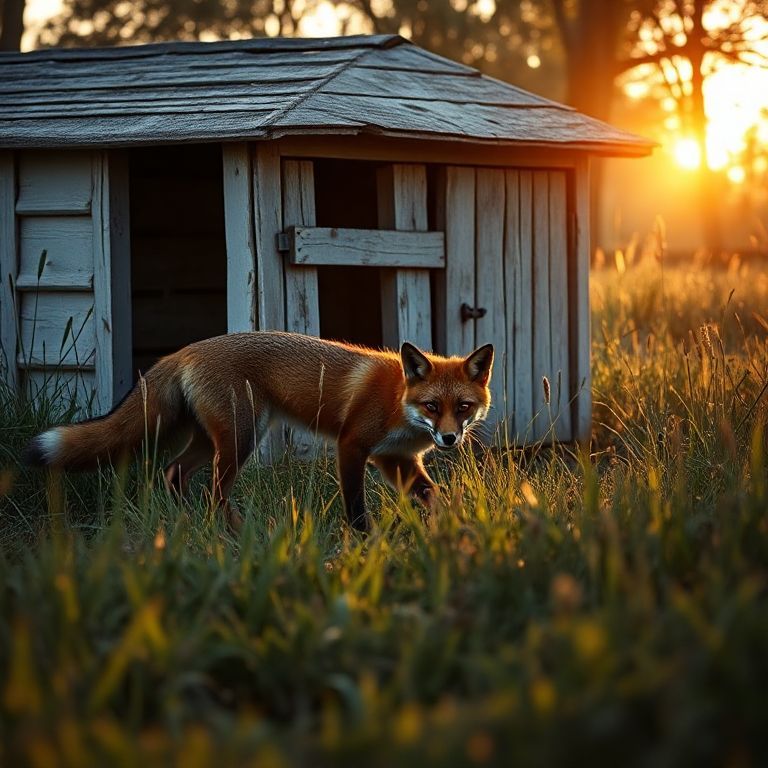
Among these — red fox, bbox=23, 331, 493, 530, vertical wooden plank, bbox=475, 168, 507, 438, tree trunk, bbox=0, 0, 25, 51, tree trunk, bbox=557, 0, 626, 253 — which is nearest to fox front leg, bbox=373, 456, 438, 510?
red fox, bbox=23, 331, 493, 530

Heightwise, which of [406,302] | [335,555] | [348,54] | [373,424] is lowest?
[335,555]

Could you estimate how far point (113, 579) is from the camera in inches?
148

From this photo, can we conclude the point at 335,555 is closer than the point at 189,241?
Yes

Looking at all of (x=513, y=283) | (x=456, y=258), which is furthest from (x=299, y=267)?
(x=513, y=283)

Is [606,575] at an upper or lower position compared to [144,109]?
lower

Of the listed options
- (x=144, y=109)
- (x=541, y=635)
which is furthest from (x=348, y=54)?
(x=541, y=635)

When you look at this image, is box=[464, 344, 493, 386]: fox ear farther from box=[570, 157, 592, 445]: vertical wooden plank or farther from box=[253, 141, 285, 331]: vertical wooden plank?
box=[570, 157, 592, 445]: vertical wooden plank

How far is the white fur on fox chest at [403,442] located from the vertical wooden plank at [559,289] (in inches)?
105

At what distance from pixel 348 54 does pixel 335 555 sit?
559 cm

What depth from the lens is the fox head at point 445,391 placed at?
6145 mm

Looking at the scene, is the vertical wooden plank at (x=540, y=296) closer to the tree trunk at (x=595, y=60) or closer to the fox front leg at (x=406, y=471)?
the fox front leg at (x=406, y=471)

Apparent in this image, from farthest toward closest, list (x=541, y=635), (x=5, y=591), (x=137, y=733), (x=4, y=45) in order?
(x=4, y=45)
(x=5, y=591)
(x=541, y=635)
(x=137, y=733)

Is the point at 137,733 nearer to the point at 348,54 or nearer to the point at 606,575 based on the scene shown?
the point at 606,575

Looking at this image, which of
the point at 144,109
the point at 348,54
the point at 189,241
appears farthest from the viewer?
the point at 189,241
